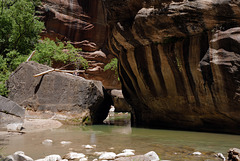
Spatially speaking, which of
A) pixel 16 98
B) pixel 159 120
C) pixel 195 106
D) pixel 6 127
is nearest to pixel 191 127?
pixel 195 106

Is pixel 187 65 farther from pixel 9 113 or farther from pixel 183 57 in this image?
pixel 9 113

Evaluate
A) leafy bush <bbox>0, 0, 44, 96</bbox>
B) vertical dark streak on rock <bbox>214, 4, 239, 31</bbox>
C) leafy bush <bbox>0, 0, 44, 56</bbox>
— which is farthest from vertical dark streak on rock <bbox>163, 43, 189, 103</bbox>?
leafy bush <bbox>0, 0, 44, 56</bbox>

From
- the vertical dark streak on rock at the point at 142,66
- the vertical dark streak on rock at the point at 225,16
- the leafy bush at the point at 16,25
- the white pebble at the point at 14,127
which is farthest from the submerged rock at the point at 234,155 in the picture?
the leafy bush at the point at 16,25

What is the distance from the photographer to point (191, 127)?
991cm

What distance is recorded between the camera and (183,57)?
29.4ft

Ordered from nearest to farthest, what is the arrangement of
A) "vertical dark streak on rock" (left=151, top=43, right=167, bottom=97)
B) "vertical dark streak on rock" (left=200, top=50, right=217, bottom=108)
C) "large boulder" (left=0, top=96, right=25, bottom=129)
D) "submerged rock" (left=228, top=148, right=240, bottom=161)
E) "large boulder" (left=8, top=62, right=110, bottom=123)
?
"submerged rock" (left=228, top=148, right=240, bottom=161), "large boulder" (left=0, top=96, right=25, bottom=129), "vertical dark streak on rock" (left=200, top=50, right=217, bottom=108), "vertical dark streak on rock" (left=151, top=43, right=167, bottom=97), "large boulder" (left=8, top=62, right=110, bottom=123)

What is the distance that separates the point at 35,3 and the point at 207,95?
1416cm

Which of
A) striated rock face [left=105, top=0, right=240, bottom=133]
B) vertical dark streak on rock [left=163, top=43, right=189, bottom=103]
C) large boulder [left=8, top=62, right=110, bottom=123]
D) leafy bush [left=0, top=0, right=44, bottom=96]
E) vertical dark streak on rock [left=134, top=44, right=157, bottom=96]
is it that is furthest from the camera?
leafy bush [left=0, top=0, right=44, bottom=96]

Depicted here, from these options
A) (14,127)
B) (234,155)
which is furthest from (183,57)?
(14,127)

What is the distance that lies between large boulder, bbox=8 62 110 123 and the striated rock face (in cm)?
272

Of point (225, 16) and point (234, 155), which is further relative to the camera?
point (225, 16)

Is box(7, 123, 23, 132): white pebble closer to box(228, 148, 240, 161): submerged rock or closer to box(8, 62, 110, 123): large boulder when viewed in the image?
box(8, 62, 110, 123): large boulder

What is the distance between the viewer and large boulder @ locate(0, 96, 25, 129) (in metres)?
7.54

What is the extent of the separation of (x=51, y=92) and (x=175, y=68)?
19.9 feet
